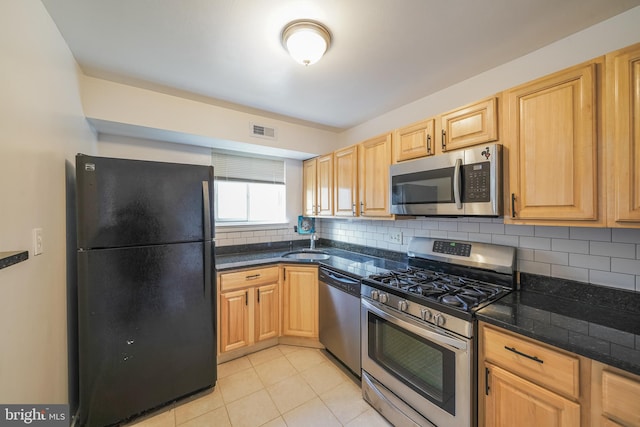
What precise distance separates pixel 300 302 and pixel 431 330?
142 cm

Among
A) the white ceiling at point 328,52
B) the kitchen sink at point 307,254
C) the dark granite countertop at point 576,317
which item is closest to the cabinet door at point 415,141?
the white ceiling at point 328,52

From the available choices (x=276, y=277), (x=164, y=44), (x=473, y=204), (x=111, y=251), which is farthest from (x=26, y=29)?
(x=473, y=204)

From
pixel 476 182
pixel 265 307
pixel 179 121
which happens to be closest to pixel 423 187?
pixel 476 182

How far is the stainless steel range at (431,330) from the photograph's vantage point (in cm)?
129

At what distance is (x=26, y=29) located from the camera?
110 centimetres

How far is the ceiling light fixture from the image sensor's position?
1353mm

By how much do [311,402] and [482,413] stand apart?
1.15 meters

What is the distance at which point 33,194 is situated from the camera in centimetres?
117

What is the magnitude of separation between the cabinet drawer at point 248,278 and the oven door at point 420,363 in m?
1.03

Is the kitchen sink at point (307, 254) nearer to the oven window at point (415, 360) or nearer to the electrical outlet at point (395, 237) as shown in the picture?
the electrical outlet at point (395, 237)

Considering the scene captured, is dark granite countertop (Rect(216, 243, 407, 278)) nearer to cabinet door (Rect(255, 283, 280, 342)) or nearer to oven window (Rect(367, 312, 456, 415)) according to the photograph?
cabinet door (Rect(255, 283, 280, 342))

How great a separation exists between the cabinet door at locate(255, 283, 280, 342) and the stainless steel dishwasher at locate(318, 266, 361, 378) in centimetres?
47

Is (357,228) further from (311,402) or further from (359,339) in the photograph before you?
(311,402)

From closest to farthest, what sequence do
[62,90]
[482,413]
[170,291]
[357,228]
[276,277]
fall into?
[482,413]
[62,90]
[170,291]
[276,277]
[357,228]
